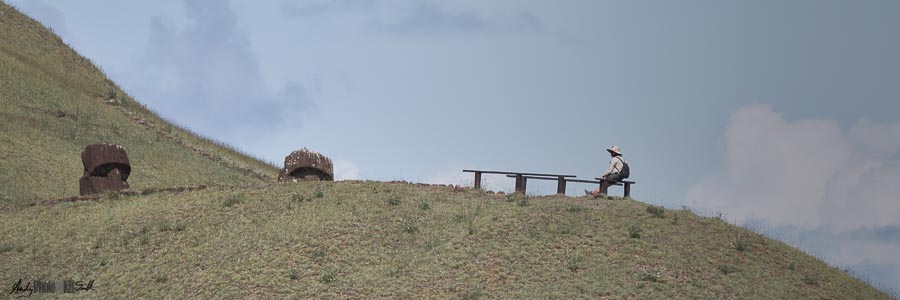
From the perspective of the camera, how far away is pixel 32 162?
132 feet

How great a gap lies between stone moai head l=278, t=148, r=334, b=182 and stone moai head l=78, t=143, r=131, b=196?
5054mm

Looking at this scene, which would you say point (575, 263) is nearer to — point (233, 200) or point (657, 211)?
point (657, 211)

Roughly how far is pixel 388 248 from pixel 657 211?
7.23m

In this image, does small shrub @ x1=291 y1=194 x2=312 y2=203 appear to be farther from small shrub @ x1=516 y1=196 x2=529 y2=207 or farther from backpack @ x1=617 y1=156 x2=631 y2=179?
backpack @ x1=617 y1=156 x2=631 y2=179

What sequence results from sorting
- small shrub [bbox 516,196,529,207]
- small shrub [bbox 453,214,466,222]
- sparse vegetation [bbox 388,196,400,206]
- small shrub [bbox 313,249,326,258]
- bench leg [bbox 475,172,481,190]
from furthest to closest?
bench leg [bbox 475,172,481,190] < sparse vegetation [bbox 388,196,400,206] < small shrub [bbox 516,196,529,207] < small shrub [bbox 453,214,466,222] < small shrub [bbox 313,249,326,258]

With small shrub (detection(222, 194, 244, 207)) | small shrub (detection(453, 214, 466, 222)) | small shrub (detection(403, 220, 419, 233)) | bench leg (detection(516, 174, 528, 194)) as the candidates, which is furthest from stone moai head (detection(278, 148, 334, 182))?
small shrub (detection(453, 214, 466, 222))

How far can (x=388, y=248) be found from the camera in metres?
25.1

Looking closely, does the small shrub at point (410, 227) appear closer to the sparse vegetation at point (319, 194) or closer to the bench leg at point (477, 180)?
the sparse vegetation at point (319, 194)

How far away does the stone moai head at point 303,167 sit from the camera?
1330 inches

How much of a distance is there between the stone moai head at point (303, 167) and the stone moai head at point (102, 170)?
16.6 feet

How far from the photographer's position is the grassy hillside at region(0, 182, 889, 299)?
23.1 meters

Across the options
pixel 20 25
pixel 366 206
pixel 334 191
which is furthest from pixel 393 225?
pixel 20 25

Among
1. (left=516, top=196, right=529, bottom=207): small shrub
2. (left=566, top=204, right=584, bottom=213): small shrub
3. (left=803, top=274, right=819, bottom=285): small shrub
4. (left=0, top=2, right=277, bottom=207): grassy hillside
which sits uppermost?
(left=0, top=2, right=277, bottom=207): grassy hillside

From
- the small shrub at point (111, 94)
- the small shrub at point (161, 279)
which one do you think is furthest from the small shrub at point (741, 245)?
the small shrub at point (111, 94)
